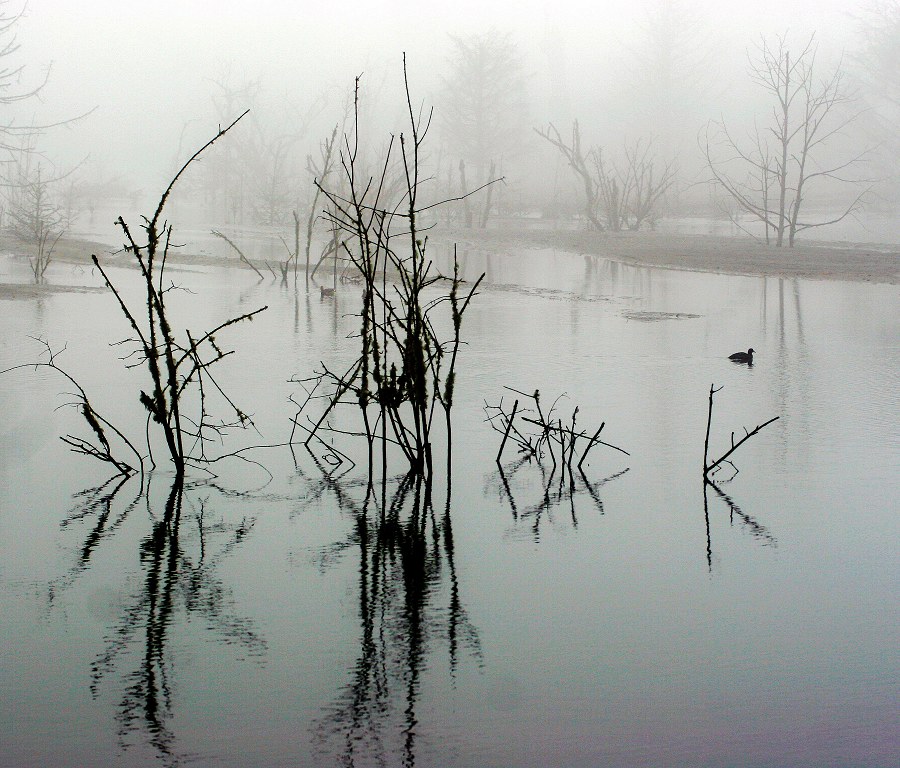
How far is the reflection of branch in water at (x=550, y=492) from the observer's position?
141 inches

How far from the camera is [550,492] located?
3871 millimetres

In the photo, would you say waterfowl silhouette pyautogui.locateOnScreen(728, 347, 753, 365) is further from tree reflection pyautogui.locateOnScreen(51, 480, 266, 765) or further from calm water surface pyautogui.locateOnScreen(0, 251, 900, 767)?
tree reflection pyautogui.locateOnScreen(51, 480, 266, 765)

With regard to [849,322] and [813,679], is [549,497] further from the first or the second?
[849,322]

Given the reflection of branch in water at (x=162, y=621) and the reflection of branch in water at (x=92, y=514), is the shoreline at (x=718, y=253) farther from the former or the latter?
the reflection of branch in water at (x=162, y=621)

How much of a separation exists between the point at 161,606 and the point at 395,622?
0.56 meters

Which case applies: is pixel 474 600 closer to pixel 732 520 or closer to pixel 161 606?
pixel 161 606

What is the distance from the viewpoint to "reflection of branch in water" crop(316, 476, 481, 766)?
7.07ft

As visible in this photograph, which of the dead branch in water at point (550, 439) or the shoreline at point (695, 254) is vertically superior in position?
the shoreline at point (695, 254)

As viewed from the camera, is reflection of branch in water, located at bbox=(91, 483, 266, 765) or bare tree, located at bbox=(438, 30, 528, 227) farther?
bare tree, located at bbox=(438, 30, 528, 227)

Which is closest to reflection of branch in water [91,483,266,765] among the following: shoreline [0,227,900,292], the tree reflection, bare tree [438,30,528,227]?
the tree reflection

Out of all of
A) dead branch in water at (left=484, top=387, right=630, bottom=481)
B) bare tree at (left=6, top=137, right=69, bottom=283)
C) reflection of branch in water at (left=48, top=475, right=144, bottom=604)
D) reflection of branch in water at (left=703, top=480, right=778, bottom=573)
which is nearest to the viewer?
reflection of branch in water at (left=48, top=475, right=144, bottom=604)

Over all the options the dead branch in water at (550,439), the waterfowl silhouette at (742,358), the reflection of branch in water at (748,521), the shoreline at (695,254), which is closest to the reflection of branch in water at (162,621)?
the dead branch in water at (550,439)

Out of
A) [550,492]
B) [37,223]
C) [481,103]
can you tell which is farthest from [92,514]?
[481,103]

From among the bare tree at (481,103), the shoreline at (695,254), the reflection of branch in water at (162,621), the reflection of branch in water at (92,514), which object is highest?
the bare tree at (481,103)
